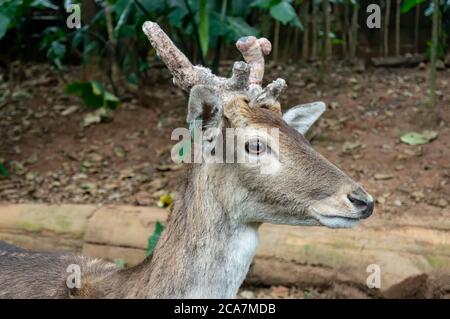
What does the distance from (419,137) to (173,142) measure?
7.62ft

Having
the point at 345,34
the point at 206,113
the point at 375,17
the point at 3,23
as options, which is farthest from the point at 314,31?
the point at 206,113

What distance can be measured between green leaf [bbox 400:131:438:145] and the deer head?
3.68m

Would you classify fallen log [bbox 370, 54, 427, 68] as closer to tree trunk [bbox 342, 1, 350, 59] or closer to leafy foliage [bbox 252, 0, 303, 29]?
tree trunk [bbox 342, 1, 350, 59]

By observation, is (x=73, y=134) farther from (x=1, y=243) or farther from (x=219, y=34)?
(x=1, y=243)

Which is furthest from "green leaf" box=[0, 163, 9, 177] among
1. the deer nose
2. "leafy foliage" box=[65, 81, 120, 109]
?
the deer nose

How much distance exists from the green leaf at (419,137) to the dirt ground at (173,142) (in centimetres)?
7

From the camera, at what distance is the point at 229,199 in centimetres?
304

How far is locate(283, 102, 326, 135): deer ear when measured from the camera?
3477 millimetres

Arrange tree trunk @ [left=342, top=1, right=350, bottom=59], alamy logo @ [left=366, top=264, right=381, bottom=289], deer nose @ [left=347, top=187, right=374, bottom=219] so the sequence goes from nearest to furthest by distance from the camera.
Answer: deer nose @ [left=347, top=187, right=374, bottom=219] → alamy logo @ [left=366, top=264, right=381, bottom=289] → tree trunk @ [left=342, top=1, right=350, bottom=59]

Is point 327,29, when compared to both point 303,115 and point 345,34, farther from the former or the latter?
point 303,115

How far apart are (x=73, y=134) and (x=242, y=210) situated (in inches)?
194

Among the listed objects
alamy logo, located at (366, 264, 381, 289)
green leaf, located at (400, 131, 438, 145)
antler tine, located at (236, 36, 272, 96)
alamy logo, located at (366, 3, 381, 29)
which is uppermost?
alamy logo, located at (366, 3, 381, 29)

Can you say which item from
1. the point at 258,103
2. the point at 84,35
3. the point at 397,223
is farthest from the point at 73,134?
the point at 258,103

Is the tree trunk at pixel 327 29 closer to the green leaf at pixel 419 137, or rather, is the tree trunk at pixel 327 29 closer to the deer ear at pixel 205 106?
the green leaf at pixel 419 137
